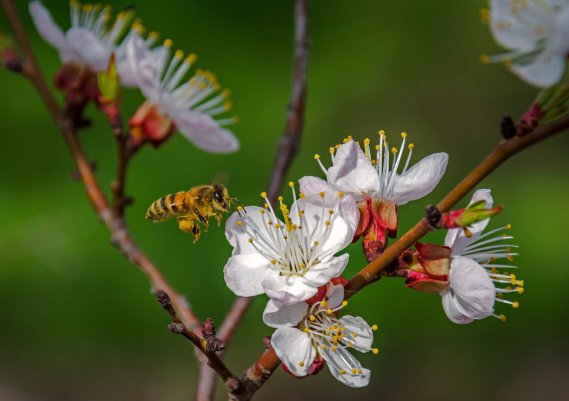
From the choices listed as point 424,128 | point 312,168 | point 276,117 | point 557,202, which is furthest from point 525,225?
Result: point 276,117

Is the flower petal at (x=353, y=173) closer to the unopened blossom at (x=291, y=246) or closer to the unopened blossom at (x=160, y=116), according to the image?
the unopened blossom at (x=291, y=246)

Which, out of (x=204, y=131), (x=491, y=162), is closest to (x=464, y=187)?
(x=491, y=162)

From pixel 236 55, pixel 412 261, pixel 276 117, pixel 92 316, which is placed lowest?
pixel 412 261

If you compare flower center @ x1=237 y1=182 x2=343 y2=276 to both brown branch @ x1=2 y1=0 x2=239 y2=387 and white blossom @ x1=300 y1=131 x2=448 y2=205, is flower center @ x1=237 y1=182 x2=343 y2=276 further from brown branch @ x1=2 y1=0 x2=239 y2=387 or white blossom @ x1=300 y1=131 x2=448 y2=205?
brown branch @ x1=2 y1=0 x2=239 y2=387

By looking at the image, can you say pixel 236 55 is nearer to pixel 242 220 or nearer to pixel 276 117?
pixel 276 117

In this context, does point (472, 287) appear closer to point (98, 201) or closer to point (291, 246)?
point (291, 246)

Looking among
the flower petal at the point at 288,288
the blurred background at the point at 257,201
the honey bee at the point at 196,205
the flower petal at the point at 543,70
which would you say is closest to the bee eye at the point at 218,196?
the honey bee at the point at 196,205

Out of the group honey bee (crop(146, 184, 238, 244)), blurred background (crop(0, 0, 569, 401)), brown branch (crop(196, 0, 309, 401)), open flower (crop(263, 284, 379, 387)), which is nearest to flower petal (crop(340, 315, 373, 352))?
open flower (crop(263, 284, 379, 387))
